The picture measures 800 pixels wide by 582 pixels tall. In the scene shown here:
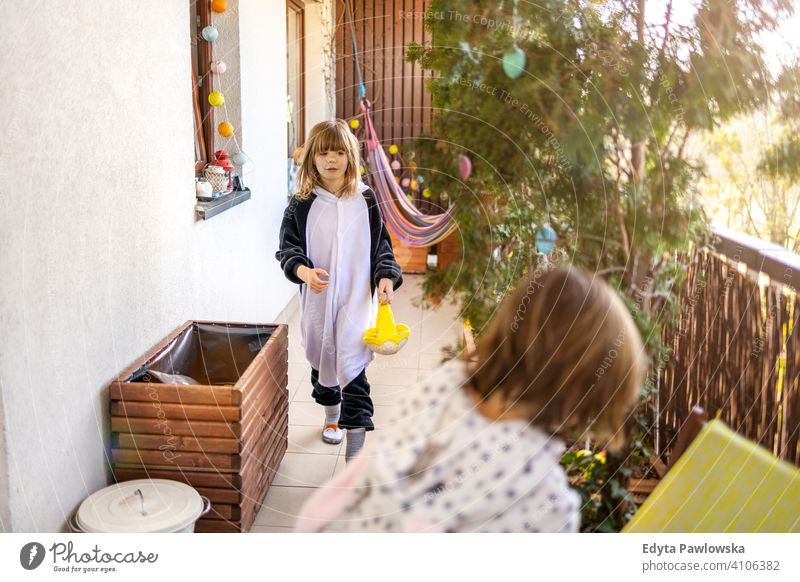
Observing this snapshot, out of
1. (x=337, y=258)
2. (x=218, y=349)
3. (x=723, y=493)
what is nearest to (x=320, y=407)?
(x=218, y=349)

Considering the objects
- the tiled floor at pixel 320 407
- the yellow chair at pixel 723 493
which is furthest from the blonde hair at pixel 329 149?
the yellow chair at pixel 723 493

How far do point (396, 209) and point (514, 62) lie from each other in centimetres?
52

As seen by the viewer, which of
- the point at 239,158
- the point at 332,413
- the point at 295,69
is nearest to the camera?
the point at 332,413

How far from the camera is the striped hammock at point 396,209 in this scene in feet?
3.96

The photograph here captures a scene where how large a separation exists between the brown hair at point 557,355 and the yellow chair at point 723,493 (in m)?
0.18

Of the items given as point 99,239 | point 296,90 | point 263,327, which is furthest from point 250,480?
point 296,90

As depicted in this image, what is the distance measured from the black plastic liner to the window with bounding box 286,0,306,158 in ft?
3.33

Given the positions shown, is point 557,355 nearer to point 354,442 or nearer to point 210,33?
point 354,442

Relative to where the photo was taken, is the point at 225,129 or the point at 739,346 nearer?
the point at 739,346

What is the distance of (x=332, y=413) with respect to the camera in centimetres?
188

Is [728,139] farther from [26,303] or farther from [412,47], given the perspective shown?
[26,303]

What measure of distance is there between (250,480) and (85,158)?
0.62 metres

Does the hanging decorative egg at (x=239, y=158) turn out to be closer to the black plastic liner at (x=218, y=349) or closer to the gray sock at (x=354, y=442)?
the black plastic liner at (x=218, y=349)

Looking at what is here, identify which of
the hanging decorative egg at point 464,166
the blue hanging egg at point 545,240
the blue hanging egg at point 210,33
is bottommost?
the blue hanging egg at point 545,240
